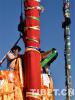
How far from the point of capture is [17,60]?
52.1 ft

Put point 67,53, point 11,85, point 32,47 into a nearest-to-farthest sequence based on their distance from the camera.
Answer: point 11,85, point 32,47, point 67,53

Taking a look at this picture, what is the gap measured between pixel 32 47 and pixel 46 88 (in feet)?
4.34

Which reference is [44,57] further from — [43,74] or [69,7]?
[69,7]

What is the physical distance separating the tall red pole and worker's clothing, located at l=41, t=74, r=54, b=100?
35 centimetres

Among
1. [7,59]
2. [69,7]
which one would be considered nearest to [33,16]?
[7,59]

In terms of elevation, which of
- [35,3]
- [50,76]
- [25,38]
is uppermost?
[35,3]

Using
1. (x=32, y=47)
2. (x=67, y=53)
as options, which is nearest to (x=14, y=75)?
(x=32, y=47)

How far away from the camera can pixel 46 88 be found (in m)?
16.0

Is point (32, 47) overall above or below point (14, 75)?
above

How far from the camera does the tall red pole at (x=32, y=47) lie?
15.4 m

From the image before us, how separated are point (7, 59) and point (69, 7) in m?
3.38

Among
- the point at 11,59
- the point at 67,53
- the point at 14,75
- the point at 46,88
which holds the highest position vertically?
the point at 67,53

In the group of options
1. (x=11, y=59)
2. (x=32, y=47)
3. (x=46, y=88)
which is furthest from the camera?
(x=46, y=88)

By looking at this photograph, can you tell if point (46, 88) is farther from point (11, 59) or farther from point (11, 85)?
point (11, 59)
